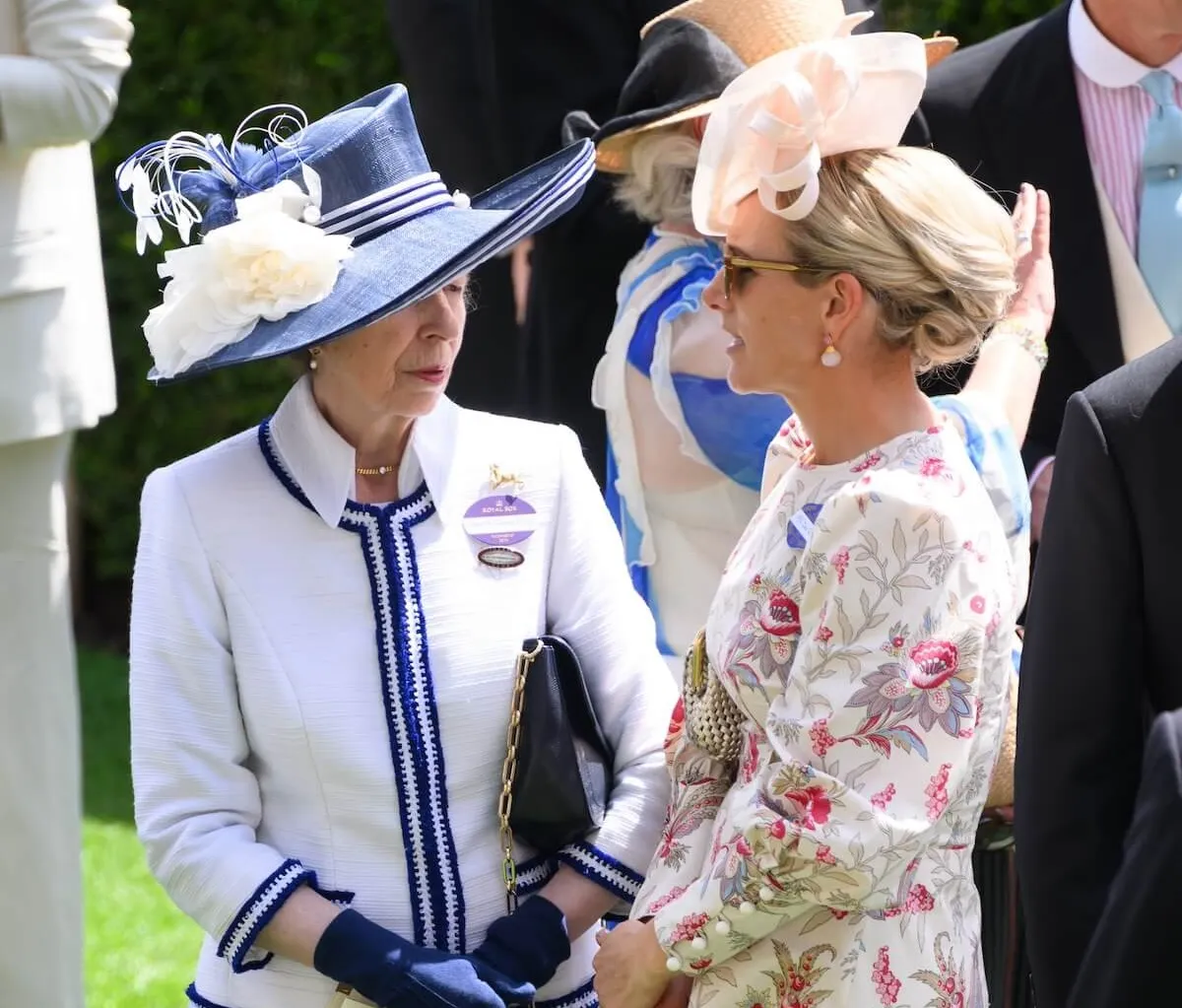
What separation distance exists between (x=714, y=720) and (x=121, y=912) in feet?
10.2

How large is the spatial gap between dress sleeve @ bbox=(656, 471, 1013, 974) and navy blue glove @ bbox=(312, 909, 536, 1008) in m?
0.34

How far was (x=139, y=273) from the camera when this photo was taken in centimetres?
757

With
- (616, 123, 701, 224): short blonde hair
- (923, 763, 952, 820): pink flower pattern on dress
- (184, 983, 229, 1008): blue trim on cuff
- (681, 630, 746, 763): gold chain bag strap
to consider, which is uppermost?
(616, 123, 701, 224): short blonde hair

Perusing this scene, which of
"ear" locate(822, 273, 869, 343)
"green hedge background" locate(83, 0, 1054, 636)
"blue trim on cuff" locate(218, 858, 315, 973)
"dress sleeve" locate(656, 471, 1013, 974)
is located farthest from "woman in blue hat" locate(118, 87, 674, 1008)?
"green hedge background" locate(83, 0, 1054, 636)

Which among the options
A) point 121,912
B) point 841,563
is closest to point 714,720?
point 841,563

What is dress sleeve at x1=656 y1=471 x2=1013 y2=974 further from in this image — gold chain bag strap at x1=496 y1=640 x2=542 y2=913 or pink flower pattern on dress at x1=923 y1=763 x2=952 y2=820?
gold chain bag strap at x1=496 y1=640 x2=542 y2=913

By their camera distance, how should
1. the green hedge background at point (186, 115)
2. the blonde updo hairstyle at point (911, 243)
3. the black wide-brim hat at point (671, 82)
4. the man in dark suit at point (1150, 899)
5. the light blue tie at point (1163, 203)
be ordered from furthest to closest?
the green hedge background at point (186, 115) → the light blue tie at point (1163, 203) → the black wide-brim hat at point (671, 82) → the blonde updo hairstyle at point (911, 243) → the man in dark suit at point (1150, 899)

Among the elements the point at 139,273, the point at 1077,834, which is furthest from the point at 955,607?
the point at 139,273

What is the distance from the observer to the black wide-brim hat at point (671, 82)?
3.29 m

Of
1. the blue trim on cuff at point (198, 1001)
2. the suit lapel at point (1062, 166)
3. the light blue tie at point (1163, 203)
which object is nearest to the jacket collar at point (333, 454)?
the blue trim on cuff at point (198, 1001)

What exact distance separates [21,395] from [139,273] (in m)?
3.78

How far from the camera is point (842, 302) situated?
93.2 inches

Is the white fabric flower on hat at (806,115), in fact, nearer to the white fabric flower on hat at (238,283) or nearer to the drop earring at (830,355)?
the drop earring at (830,355)

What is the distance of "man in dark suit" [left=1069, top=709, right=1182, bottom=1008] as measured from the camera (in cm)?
126
